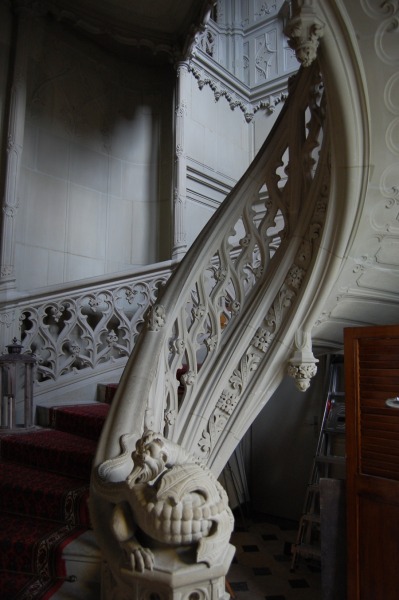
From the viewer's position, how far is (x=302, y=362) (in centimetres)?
208

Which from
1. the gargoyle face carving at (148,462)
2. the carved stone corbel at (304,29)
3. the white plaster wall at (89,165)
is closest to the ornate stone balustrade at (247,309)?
the carved stone corbel at (304,29)

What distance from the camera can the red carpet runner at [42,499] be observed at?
1859 mm

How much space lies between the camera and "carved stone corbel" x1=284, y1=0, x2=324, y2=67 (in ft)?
4.98

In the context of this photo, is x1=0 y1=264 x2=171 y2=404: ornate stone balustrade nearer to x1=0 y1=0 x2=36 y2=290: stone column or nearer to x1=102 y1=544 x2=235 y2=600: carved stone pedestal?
x1=0 y1=0 x2=36 y2=290: stone column

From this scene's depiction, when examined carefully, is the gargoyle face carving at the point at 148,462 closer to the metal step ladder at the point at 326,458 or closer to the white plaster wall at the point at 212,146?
the metal step ladder at the point at 326,458

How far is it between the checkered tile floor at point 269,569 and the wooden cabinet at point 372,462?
0.72m

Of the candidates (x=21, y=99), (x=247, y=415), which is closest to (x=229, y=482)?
(x=247, y=415)

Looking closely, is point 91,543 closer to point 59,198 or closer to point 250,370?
point 250,370

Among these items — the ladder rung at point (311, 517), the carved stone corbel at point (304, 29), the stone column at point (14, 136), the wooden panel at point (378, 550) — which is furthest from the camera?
the stone column at point (14, 136)

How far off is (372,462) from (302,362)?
0.94m

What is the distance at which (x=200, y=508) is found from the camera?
3.83ft

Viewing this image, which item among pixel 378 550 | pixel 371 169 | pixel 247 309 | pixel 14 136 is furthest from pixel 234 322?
pixel 14 136

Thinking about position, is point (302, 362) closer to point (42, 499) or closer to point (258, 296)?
point (258, 296)

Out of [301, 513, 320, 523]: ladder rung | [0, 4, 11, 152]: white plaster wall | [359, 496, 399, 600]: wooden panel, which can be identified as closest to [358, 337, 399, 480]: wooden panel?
[359, 496, 399, 600]: wooden panel
